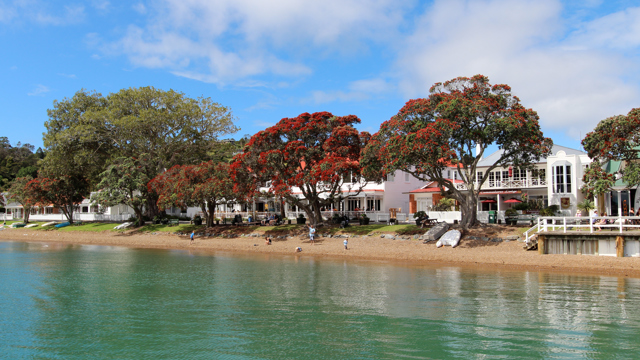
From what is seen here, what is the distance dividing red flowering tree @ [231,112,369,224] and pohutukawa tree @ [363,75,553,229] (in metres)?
3.86

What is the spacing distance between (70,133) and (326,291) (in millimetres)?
41756

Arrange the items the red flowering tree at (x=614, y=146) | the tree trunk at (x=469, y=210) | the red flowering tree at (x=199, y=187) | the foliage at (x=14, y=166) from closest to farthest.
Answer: the red flowering tree at (x=614, y=146) < the tree trunk at (x=469, y=210) < the red flowering tree at (x=199, y=187) < the foliage at (x=14, y=166)

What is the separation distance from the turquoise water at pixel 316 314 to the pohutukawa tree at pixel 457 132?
319 inches

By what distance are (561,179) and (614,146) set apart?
11.7 meters

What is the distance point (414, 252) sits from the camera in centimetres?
3008

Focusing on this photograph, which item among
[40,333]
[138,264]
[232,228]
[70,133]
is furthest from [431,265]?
[70,133]

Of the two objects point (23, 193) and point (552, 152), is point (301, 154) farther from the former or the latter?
point (23, 193)

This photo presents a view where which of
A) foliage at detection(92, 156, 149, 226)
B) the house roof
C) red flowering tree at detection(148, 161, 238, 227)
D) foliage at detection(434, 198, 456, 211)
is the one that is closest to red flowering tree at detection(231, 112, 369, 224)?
red flowering tree at detection(148, 161, 238, 227)

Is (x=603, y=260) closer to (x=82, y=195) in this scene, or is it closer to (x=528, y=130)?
(x=528, y=130)

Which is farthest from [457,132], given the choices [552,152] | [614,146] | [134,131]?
[134,131]

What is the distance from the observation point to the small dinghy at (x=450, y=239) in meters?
30.1

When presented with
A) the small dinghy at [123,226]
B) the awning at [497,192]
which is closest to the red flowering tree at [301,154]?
the awning at [497,192]

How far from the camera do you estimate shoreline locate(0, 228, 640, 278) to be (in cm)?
2434

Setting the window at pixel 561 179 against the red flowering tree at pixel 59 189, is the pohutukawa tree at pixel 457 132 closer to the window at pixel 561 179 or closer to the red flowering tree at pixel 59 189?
the window at pixel 561 179
